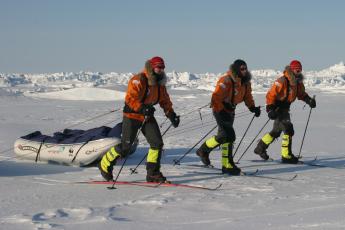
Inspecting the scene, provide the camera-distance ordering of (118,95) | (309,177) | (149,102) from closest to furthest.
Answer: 1. (149,102)
2. (309,177)
3. (118,95)

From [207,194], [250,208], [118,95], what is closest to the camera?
[250,208]

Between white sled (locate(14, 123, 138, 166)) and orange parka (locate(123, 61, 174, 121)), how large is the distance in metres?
2.05

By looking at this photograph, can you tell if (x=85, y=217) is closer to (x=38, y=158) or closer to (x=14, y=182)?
(x=14, y=182)

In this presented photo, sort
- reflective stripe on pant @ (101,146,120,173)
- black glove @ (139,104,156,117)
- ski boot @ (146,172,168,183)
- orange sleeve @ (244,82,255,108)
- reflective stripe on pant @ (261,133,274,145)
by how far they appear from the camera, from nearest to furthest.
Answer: black glove @ (139,104,156,117) < ski boot @ (146,172,168,183) < reflective stripe on pant @ (101,146,120,173) < orange sleeve @ (244,82,255,108) < reflective stripe on pant @ (261,133,274,145)

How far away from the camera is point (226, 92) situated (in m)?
7.25

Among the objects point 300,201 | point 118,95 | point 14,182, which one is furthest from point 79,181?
point 118,95

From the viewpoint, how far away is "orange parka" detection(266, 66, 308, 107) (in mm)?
8547

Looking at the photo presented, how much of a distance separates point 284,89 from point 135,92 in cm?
335

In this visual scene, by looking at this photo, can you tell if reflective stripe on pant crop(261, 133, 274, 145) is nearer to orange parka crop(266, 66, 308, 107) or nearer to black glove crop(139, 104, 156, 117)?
orange parka crop(266, 66, 308, 107)

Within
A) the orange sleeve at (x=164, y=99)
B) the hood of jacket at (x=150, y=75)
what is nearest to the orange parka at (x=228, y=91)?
the orange sleeve at (x=164, y=99)

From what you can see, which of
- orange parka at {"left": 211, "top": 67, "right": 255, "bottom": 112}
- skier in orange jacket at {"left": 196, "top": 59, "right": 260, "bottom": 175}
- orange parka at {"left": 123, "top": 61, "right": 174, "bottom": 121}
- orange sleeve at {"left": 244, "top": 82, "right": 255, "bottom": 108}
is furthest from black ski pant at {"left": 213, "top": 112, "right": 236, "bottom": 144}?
orange parka at {"left": 123, "top": 61, "right": 174, "bottom": 121}

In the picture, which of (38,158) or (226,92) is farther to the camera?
(38,158)

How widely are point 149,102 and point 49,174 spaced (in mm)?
1991

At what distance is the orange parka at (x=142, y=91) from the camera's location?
244 inches
